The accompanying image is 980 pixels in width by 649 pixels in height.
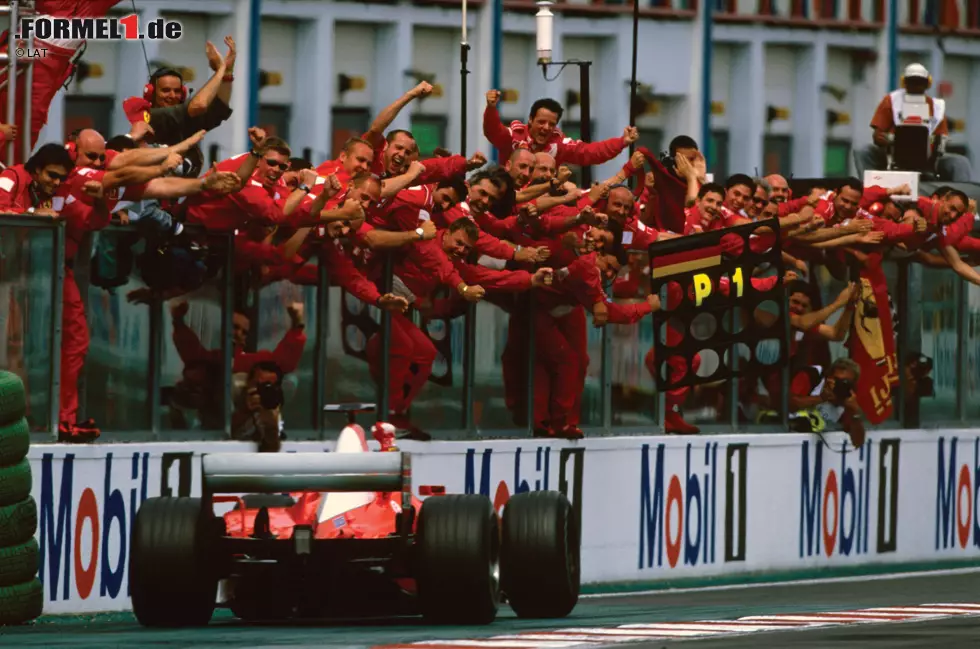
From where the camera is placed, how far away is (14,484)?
16.2 m

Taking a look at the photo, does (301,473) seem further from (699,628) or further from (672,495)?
(672,495)

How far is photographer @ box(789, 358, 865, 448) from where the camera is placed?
22.5m

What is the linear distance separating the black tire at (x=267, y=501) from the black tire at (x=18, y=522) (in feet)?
3.53

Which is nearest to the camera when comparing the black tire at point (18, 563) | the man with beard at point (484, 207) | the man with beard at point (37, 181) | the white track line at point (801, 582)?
the black tire at point (18, 563)

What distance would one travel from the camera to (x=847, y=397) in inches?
894

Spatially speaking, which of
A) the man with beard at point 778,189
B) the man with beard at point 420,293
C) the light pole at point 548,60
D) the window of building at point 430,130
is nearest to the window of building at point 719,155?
the window of building at point 430,130

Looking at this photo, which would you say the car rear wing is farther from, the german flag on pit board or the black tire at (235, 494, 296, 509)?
the german flag on pit board

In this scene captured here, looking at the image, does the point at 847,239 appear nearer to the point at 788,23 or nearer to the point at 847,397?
the point at 847,397

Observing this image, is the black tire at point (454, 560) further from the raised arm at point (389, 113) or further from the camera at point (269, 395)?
the raised arm at point (389, 113)

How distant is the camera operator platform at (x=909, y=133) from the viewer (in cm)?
2473

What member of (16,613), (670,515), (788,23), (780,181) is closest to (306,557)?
(16,613)

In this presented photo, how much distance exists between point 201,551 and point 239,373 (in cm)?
299

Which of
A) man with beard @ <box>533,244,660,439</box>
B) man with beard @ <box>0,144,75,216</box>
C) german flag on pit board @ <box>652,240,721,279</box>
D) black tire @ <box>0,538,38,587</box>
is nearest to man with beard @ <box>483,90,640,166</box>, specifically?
man with beard @ <box>533,244,660,439</box>

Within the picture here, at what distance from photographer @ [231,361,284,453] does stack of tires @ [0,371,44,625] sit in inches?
82.6
